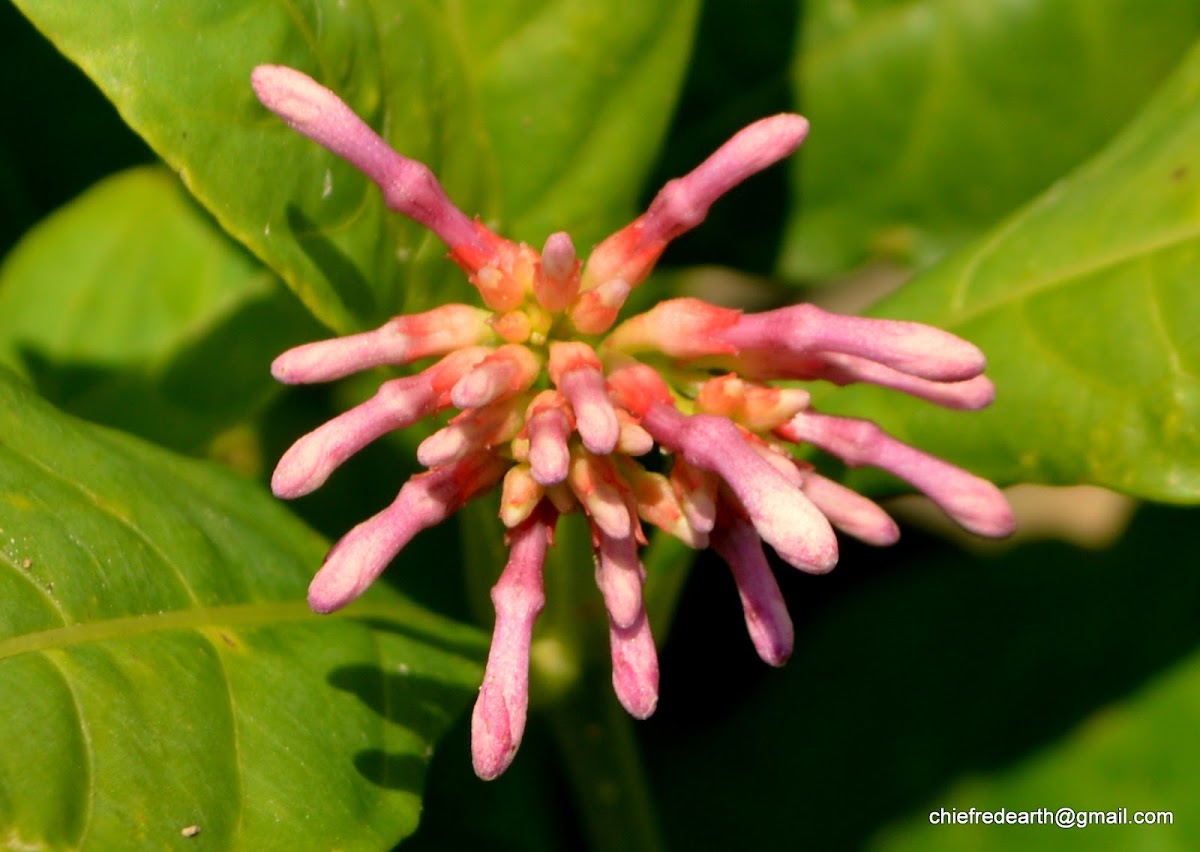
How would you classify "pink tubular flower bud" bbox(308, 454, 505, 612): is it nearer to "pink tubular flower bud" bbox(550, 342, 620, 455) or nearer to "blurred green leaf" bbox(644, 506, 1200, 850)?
"pink tubular flower bud" bbox(550, 342, 620, 455)

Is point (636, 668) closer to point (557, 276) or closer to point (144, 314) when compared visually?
point (557, 276)

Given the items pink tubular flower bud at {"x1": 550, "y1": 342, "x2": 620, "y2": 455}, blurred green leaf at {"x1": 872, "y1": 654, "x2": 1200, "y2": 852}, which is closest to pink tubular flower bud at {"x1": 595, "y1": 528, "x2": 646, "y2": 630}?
pink tubular flower bud at {"x1": 550, "y1": 342, "x2": 620, "y2": 455}

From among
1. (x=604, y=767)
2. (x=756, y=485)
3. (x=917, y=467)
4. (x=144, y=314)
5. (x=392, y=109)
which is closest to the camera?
(x=756, y=485)

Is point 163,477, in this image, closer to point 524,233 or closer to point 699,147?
point 524,233

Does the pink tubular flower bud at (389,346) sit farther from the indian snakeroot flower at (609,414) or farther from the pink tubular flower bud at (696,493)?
the pink tubular flower bud at (696,493)

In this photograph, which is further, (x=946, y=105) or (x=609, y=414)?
(x=946, y=105)

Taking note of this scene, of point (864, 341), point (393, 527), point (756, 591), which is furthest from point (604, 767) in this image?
point (864, 341)

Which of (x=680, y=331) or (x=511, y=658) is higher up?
(x=680, y=331)
